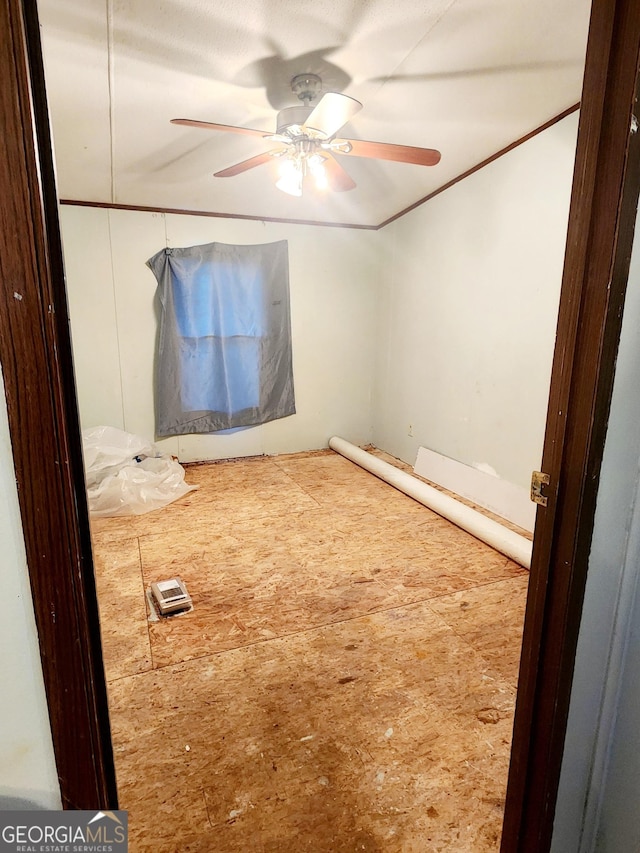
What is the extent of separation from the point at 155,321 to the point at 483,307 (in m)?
2.76

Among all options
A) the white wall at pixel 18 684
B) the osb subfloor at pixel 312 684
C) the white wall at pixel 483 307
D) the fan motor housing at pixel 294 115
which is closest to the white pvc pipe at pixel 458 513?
the osb subfloor at pixel 312 684

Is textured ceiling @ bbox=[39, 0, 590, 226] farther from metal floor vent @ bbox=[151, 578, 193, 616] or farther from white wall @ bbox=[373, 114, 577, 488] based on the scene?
metal floor vent @ bbox=[151, 578, 193, 616]

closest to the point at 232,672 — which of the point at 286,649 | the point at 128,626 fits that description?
the point at 286,649

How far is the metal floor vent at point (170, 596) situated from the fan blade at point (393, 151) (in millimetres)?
2295

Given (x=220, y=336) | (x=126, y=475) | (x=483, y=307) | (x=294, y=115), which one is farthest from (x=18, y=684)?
(x=220, y=336)

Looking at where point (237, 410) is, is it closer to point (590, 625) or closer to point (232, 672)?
point (232, 672)

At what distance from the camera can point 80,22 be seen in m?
1.71

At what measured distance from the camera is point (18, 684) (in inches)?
24.4

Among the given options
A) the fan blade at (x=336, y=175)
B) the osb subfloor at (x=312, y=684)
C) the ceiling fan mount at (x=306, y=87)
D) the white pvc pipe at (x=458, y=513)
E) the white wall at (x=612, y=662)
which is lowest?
the osb subfloor at (x=312, y=684)

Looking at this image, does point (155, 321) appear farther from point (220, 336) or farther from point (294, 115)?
point (294, 115)

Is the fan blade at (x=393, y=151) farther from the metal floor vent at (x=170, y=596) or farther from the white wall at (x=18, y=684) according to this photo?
the metal floor vent at (x=170, y=596)

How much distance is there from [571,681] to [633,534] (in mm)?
315

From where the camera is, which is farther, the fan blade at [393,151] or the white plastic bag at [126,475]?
the white plastic bag at [126,475]

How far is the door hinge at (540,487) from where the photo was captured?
86 cm
